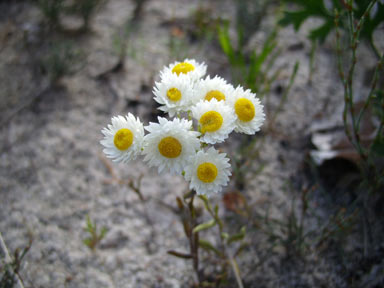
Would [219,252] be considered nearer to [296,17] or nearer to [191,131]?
[191,131]

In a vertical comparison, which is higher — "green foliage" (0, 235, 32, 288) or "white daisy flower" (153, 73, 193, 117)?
"white daisy flower" (153, 73, 193, 117)

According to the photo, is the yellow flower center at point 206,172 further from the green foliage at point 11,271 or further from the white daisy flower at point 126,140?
the green foliage at point 11,271

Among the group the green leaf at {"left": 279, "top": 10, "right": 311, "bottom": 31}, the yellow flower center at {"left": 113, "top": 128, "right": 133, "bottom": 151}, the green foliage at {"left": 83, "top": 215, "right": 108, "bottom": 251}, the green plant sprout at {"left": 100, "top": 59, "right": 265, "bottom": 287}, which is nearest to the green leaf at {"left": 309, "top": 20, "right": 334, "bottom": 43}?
the green leaf at {"left": 279, "top": 10, "right": 311, "bottom": 31}

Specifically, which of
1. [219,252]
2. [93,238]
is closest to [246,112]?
[219,252]

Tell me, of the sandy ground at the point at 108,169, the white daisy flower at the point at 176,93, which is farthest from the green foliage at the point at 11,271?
the white daisy flower at the point at 176,93

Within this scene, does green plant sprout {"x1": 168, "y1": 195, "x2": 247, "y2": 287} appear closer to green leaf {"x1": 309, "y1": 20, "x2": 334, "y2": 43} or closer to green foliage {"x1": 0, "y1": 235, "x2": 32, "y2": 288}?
green foliage {"x1": 0, "y1": 235, "x2": 32, "y2": 288}

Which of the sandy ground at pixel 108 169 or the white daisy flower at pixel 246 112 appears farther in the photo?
the sandy ground at pixel 108 169
